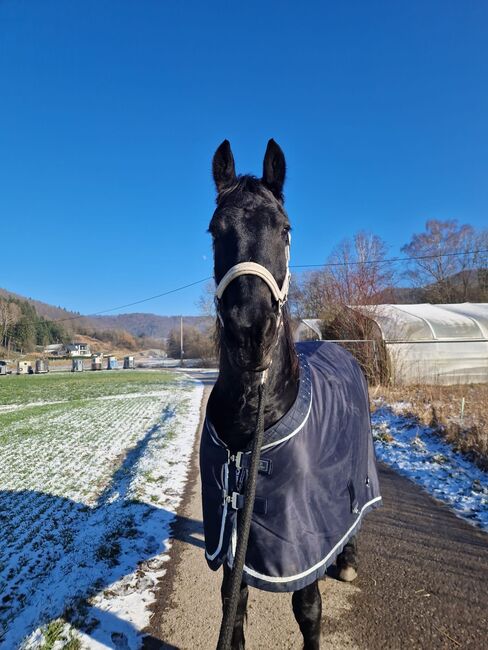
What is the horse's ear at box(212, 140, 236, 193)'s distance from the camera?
211cm

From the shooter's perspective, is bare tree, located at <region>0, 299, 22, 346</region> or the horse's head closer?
the horse's head

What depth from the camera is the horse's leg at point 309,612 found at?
6.62 feet

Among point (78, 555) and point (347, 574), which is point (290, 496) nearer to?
point (347, 574)

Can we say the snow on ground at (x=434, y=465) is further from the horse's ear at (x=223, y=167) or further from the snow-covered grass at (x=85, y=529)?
the horse's ear at (x=223, y=167)

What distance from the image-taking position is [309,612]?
2.02 m

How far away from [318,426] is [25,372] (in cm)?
5941

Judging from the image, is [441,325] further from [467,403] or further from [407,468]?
[407,468]

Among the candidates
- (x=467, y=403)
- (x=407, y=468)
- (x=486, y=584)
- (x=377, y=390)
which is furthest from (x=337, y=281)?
(x=486, y=584)

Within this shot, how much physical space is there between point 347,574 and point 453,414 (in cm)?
626

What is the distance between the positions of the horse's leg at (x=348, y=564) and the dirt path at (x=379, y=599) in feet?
0.23

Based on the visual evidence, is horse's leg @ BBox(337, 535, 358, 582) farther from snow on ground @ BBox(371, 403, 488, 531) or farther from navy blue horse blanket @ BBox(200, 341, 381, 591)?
snow on ground @ BBox(371, 403, 488, 531)

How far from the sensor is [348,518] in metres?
2.37

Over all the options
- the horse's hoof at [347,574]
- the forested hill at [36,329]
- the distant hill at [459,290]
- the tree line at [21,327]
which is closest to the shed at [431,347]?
the horse's hoof at [347,574]

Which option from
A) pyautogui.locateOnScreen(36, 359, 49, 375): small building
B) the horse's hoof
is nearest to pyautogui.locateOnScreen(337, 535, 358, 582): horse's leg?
the horse's hoof
